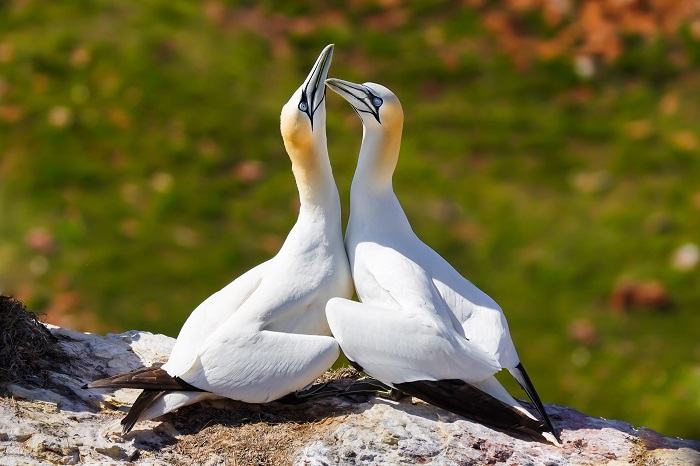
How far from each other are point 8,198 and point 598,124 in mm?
5631

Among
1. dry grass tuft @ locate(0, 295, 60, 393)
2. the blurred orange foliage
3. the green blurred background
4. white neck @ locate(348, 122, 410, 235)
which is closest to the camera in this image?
dry grass tuft @ locate(0, 295, 60, 393)

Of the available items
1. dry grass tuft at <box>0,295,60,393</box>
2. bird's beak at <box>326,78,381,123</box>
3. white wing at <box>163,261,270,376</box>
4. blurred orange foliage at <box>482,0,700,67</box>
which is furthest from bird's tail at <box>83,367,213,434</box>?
blurred orange foliage at <box>482,0,700,67</box>

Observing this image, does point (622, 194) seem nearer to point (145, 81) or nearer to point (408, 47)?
point (408, 47)

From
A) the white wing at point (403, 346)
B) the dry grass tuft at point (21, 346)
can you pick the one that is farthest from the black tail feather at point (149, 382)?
the white wing at point (403, 346)

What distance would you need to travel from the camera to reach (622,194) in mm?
12078

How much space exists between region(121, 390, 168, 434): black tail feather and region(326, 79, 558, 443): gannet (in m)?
0.95

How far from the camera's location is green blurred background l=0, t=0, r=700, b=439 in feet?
36.3

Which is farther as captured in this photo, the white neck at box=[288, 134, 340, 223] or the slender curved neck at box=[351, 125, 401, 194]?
the slender curved neck at box=[351, 125, 401, 194]

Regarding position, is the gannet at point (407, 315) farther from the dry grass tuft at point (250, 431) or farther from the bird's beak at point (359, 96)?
the dry grass tuft at point (250, 431)

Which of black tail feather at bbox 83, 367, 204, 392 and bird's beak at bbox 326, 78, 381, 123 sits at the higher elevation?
bird's beak at bbox 326, 78, 381, 123

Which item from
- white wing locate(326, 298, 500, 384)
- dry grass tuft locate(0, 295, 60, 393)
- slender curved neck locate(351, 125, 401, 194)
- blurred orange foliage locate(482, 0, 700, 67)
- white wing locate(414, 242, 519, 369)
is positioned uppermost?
blurred orange foliage locate(482, 0, 700, 67)

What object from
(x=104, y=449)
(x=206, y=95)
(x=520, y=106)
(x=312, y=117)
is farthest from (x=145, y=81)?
(x=104, y=449)

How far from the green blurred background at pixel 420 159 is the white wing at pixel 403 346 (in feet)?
13.2

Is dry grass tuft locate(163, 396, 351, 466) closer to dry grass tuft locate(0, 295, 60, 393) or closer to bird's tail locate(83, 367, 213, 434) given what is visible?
bird's tail locate(83, 367, 213, 434)
